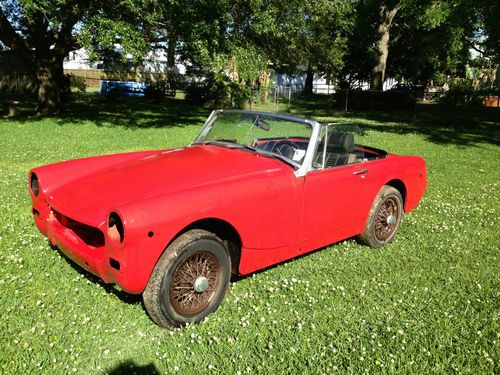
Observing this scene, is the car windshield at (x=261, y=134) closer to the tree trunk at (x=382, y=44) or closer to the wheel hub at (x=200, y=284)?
the wheel hub at (x=200, y=284)

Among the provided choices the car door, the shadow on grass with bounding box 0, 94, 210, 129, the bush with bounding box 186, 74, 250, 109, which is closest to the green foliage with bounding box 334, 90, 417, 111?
the bush with bounding box 186, 74, 250, 109

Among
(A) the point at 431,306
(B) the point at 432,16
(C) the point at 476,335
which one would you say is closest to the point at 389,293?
(A) the point at 431,306

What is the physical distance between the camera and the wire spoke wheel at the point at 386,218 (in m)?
5.07

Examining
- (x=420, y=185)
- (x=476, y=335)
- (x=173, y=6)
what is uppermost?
(x=173, y=6)

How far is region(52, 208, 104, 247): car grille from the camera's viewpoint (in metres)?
3.38

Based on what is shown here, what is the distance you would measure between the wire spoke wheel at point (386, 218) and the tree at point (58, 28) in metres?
8.56

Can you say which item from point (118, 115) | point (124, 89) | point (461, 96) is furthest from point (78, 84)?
point (461, 96)

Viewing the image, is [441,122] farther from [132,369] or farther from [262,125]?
[132,369]

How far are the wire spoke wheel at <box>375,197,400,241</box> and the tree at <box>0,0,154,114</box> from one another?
8563mm

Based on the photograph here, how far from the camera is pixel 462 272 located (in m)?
4.61

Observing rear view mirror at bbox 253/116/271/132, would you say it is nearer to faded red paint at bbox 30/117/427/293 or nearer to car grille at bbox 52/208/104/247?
faded red paint at bbox 30/117/427/293

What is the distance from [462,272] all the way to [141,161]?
3.45 metres

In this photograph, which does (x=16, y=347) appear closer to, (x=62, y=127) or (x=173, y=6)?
(x=173, y=6)

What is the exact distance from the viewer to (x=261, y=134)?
182 inches
